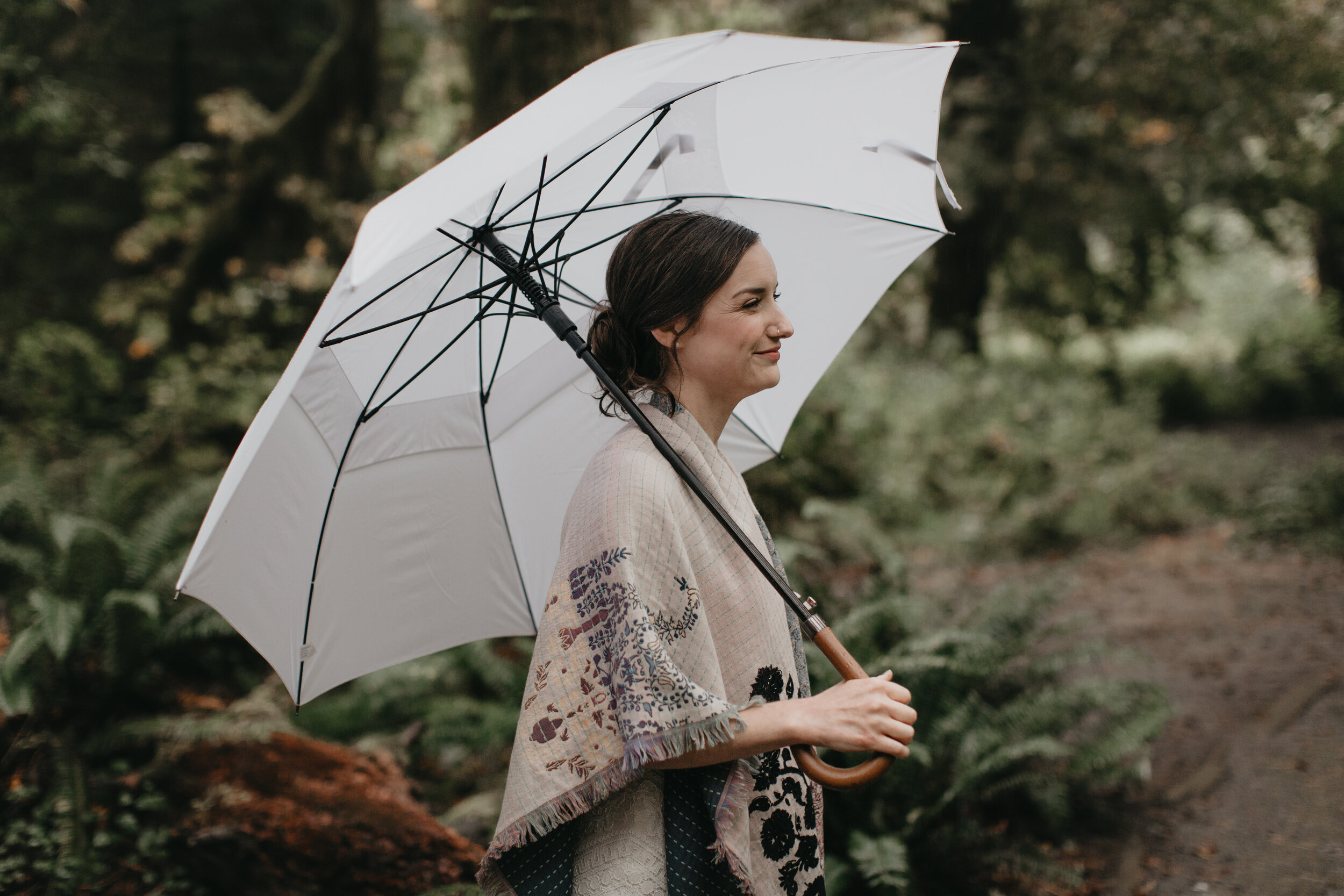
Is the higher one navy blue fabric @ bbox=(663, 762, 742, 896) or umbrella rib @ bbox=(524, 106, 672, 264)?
umbrella rib @ bbox=(524, 106, 672, 264)

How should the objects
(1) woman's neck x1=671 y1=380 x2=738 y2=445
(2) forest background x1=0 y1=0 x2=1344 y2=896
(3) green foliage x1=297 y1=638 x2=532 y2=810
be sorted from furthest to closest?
(3) green foliage x1=297 y1=638 x2=532 y2=810
(2) forest background x1=0 y1=0 x2=1344 y2=896
(1) woman's neck x1=671 y1=380 x2=738 y2=445

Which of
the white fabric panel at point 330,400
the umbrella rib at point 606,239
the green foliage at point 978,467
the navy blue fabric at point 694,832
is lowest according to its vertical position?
the navy blue fabric at point 694,832

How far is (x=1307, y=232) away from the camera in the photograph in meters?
9.62

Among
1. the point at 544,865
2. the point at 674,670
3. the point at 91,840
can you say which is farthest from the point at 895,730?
the point at 91,840

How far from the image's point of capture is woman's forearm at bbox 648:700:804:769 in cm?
146

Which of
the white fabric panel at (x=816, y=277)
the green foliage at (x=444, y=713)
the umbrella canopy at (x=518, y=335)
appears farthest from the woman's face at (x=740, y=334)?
the green foliage at (x=444, y=713)

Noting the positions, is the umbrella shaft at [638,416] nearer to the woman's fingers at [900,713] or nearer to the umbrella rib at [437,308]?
the umbrella rib at [437,308]

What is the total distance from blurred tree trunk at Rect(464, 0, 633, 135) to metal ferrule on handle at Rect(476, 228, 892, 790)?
2.65 meters

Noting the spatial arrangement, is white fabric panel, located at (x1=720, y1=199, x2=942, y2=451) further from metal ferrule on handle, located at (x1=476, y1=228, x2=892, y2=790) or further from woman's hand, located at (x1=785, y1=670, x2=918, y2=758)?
woman's hand, located at (x1=785, y1=670, x2=918, y2=758)

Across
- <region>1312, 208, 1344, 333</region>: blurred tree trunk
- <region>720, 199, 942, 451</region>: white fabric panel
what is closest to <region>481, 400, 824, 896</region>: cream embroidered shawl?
<region>720, 199, 942, 451</region>: white fabric panel

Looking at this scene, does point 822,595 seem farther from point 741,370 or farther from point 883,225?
point 741,370

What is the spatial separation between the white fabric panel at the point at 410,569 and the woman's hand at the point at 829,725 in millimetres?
887

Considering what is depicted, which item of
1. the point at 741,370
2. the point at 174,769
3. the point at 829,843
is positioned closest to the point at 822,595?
the point at 829,843

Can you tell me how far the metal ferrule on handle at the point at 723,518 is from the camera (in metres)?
1.47
